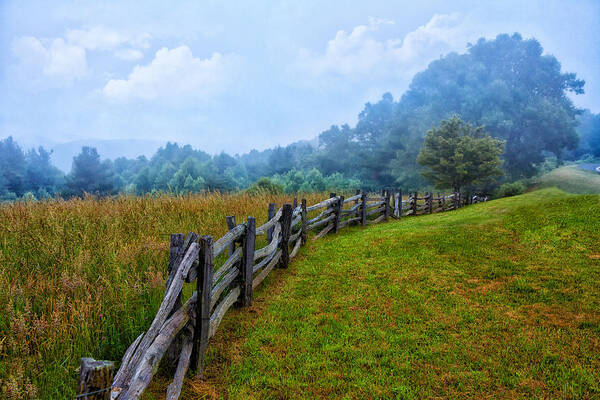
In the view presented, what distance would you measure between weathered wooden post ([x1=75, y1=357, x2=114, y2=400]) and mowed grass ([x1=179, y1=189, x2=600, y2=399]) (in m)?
1.47

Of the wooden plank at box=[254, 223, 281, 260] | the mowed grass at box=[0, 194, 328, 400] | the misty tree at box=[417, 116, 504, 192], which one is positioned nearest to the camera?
the mowed grass at box=[0, 194, 328, 400]

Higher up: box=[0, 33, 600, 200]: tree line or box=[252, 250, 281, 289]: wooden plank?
box=[0, 33, 600, 200]: tree line

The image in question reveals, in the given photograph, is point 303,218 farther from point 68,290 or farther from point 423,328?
point 68,290

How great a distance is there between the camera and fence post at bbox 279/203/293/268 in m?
6.66

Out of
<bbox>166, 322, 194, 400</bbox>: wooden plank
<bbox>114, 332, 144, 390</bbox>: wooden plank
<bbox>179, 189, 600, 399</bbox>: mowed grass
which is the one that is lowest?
<bbox>179, 189, 600, 399</bbox>: mowed grass

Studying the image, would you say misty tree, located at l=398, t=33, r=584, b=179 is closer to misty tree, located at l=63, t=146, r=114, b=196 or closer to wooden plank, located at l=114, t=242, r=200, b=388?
wooden plank, located at l=114, t=242, r=200, b=388

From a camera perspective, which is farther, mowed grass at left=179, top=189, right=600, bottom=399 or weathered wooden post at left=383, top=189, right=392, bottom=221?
weathered wooden post at left=383, top=189, right=392, bottom=221

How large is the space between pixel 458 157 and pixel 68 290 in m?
27.0

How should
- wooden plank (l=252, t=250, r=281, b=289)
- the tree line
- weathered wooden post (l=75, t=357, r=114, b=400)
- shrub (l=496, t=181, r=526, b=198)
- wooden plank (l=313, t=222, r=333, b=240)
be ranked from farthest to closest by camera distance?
1. the tree line
2. shrub (l=496, t=181, r=526, b=198)
3. wooden plank (l=313, t=222, r=333, b=240)
4. wooden plank (l=252, t=250, r=281, b=289)
5. weathered wooden post (l=75, t=357, r=114, b=400)

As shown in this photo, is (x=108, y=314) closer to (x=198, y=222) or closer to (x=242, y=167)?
(x=198, y=222)

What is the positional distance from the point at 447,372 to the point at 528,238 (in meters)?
6.12

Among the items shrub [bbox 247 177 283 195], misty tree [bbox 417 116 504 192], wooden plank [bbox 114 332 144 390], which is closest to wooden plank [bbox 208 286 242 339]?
wooden plank [bbox 114 332 144 390]

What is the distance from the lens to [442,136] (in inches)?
1101

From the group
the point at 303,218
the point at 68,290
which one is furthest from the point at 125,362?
the point at 303,218
